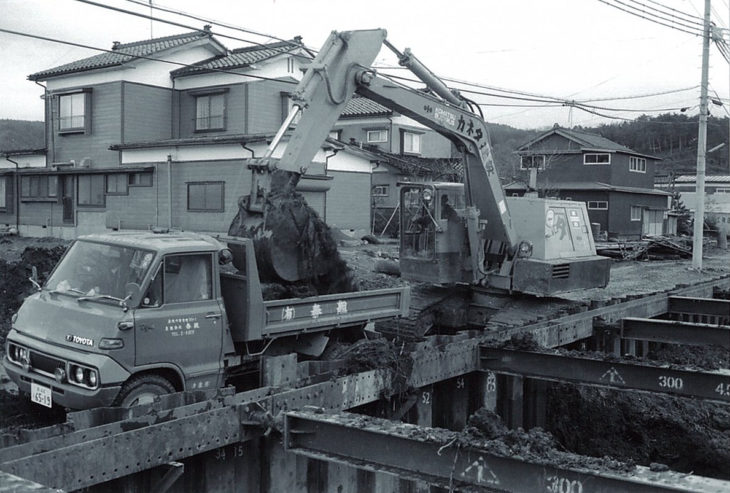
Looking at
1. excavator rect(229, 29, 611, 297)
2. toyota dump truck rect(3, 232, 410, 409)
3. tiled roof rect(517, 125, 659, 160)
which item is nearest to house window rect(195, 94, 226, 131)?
excavator rect(229, 29, 611, 297)

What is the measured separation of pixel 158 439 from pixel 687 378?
5.87 m

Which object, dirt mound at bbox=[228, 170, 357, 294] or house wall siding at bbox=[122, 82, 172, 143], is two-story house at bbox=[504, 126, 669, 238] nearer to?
house wall siding at bbox=[122, 82, 172, 143]

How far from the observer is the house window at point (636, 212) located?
44000 millimetres

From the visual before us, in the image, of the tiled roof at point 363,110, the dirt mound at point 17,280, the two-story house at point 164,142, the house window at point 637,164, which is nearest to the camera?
the dirt mound at point 17,280

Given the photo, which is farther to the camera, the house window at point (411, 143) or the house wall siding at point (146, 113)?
the house window at point (411, 143)

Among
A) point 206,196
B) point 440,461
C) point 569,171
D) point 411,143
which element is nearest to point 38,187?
point 206,196

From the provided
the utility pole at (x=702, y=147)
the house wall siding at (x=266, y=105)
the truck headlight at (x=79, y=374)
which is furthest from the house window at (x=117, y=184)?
the truck headlight at (x=79, y=374)

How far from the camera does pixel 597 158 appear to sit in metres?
44.3

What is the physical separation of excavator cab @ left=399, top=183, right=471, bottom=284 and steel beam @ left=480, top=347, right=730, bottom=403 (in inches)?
138

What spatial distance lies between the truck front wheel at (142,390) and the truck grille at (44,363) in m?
0.63

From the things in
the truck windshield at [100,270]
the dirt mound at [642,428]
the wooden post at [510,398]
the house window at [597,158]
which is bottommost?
the dirt mound at [642,428]

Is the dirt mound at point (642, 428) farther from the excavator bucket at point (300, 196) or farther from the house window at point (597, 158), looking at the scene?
the house window at point (597, 158)

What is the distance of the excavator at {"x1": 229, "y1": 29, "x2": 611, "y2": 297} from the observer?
9.62 m

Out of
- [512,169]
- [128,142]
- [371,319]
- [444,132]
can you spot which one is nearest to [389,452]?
[371,319]
